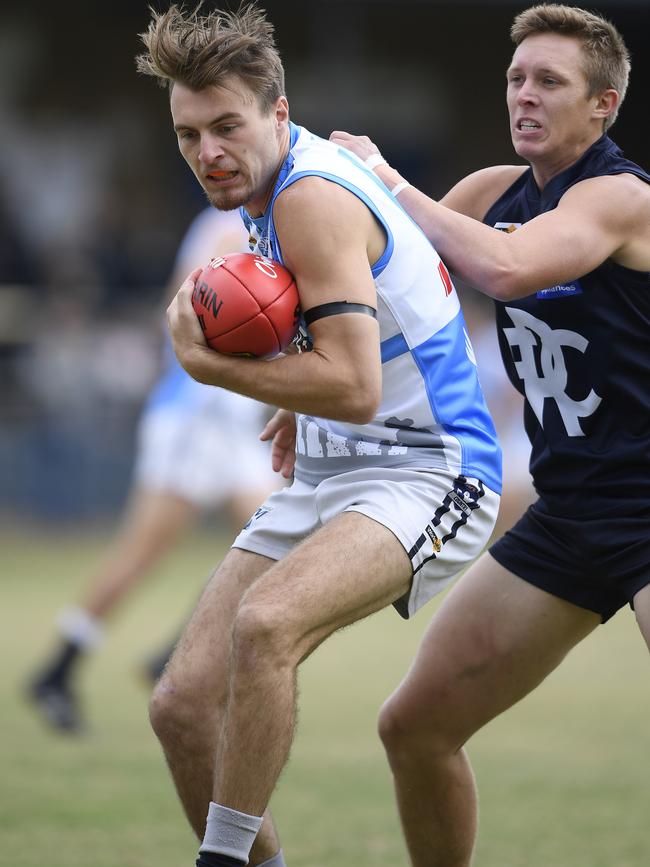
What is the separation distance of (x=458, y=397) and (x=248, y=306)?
733 mm

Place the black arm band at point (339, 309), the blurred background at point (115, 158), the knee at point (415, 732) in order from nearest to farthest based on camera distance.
A: the black arm band at point (339, 309) < the knee at point (415, 732) < the blurred background at point (115, 158)

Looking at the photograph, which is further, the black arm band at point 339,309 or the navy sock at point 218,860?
the black arm band at point 339,309

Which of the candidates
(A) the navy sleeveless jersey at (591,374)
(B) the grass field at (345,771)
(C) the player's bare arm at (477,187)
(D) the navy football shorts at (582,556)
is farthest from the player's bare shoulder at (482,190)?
(B) the grass field at (345,771)

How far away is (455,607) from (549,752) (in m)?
2.45

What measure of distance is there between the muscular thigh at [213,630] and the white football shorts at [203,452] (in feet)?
11.5

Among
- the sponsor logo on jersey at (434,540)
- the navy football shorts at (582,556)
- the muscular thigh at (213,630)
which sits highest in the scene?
the navy football shorts at (582,556)

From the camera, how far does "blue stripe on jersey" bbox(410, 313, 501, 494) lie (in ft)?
13.8

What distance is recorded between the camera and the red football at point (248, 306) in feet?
13.0

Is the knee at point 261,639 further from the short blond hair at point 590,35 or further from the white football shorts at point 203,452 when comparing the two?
the white football shorts at point 203,452

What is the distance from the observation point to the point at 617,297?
4.25 metres

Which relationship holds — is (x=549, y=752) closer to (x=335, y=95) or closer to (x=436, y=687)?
(x=436, y=687)

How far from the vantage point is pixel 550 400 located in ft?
14.4

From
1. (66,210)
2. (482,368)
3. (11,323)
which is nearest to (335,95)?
(66,210)

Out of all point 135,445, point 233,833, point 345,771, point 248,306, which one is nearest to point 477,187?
point 248,306
